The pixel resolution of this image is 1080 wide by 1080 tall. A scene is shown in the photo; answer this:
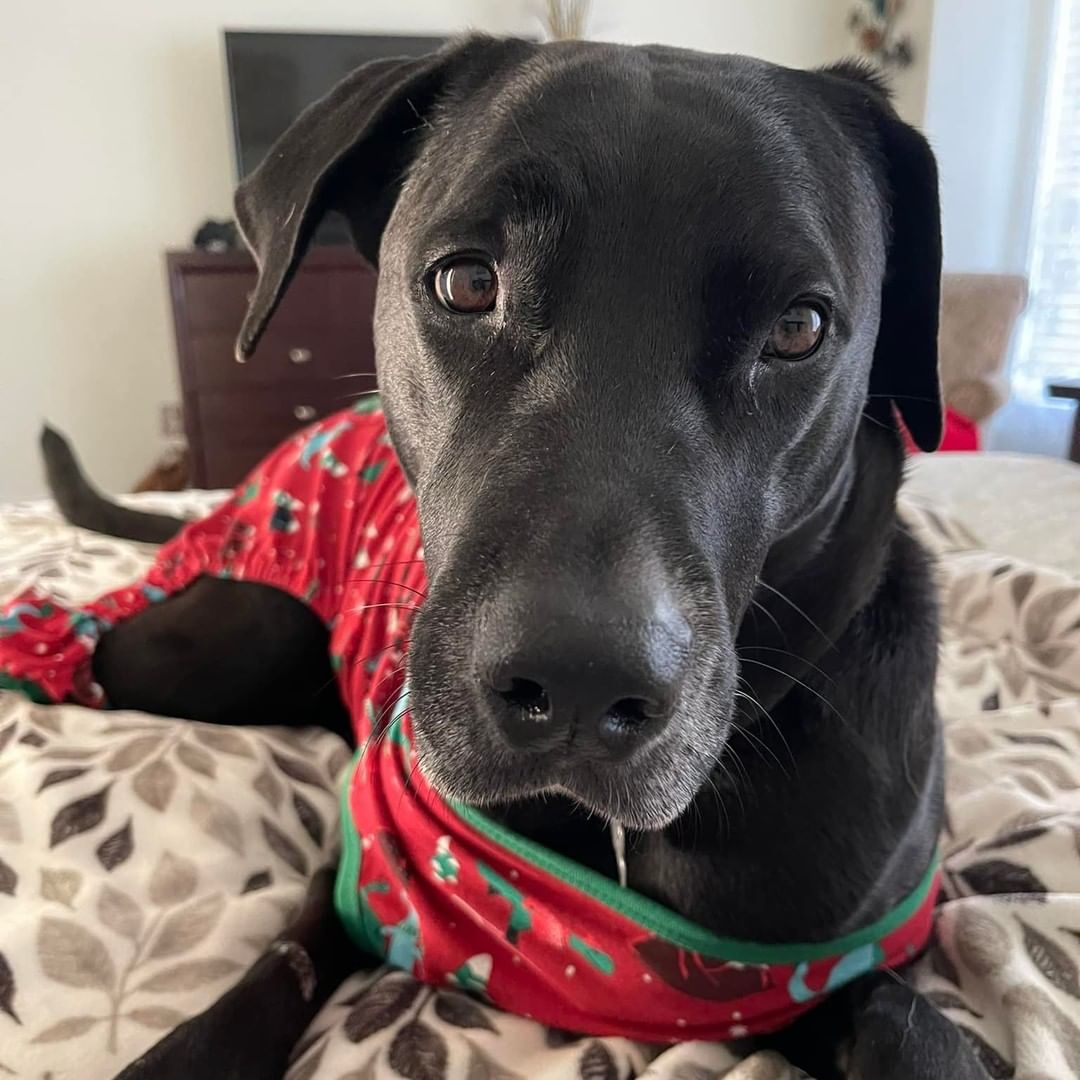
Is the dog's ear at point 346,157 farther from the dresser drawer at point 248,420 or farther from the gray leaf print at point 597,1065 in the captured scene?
the dresser drawer at point 248,420

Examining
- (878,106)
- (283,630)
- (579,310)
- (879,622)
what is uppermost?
(878,106)

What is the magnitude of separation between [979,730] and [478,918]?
0.83 m

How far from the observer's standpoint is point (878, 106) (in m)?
0.95

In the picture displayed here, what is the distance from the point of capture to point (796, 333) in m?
0.80

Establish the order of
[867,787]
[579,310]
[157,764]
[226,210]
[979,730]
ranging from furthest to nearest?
[226,210] → [979,730] → [157,764] → [867,787] → [579,310]

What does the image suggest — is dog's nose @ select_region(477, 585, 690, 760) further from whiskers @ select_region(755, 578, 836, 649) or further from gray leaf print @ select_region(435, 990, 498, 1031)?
gray leaf print @ select_region(435, 990, 498, 1031)

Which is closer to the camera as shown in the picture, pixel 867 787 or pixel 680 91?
pixel 680 91

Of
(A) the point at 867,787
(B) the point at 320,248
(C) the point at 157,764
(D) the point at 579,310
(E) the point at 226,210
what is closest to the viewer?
(D) the point at 579,310

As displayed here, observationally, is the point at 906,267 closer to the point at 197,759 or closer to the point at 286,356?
the point at 197,759

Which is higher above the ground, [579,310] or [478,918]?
[579,310]

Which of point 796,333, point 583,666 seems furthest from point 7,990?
point 796,333

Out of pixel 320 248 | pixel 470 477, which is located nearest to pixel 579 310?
pixel 470 477

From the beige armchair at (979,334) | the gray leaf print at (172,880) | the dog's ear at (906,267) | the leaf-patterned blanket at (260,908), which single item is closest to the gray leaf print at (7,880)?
the leaf-patterned blanket at (260,908)

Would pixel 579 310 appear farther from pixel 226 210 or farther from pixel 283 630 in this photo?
pixel 226 210
